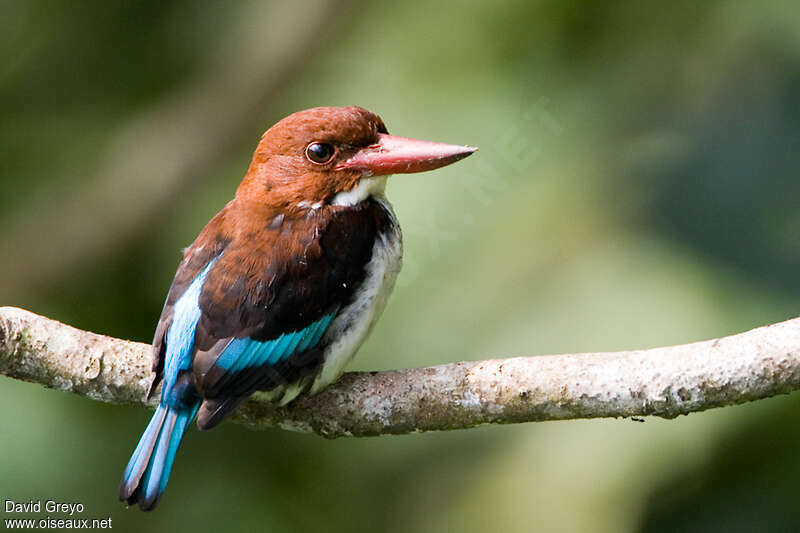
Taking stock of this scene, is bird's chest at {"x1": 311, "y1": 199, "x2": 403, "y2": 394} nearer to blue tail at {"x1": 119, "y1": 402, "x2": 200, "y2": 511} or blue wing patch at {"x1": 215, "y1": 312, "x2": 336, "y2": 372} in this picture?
blue wing patch at {"x1": 215, "y1": 312, "x2": 336, "y2": 372}

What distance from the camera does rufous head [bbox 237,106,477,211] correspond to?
11.2ft

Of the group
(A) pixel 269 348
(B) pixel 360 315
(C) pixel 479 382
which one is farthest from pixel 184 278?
(C) pixel 479 382

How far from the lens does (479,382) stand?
114 inches

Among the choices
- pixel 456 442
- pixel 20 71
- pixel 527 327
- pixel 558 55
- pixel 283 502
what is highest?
pixel 558 55

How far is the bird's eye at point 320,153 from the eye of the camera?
3436 millimetres

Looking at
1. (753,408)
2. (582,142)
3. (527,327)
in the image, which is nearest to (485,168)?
(582,142)

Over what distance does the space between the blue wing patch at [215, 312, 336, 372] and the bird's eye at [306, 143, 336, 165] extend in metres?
0.51

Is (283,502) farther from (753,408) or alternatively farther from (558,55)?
(558,55)

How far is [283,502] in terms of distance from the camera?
4.23 meters

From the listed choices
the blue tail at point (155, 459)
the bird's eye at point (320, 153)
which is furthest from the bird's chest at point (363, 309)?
the blue tail at point (155, 459)

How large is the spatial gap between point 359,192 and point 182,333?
0.74 meters

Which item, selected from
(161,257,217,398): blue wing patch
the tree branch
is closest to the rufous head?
(161,257,217,398): blue wing patch

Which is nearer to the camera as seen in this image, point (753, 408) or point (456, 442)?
point (753, 408)

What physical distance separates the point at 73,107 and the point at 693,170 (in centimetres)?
267
